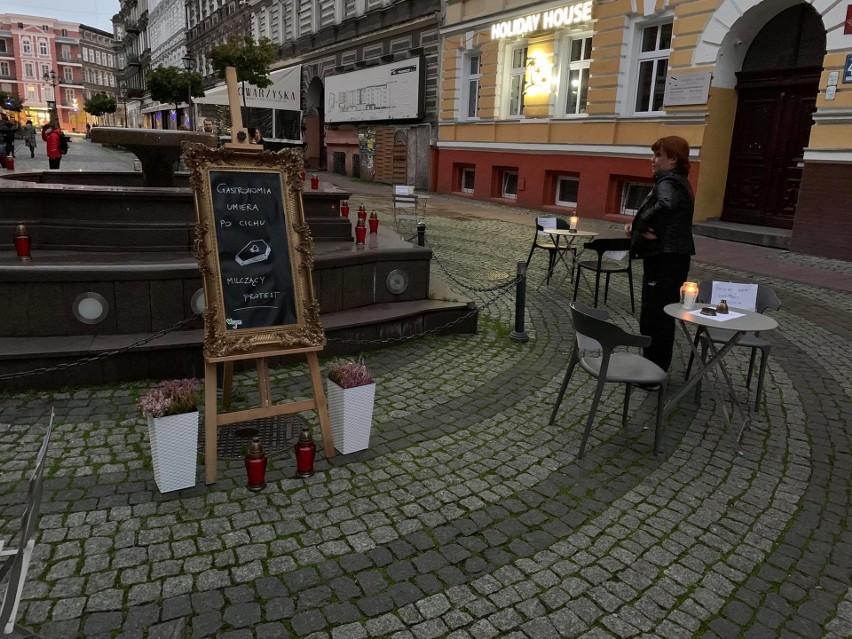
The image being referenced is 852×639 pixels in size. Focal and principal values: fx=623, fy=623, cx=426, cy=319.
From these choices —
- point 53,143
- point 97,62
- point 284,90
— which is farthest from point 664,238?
point 97,62

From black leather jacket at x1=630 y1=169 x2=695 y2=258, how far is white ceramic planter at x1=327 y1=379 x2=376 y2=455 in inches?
106

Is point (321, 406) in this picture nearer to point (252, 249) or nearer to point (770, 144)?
point (252, 249)

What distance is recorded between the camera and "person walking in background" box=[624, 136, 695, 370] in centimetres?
507

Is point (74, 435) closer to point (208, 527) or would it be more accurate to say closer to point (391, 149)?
point (208, 527)

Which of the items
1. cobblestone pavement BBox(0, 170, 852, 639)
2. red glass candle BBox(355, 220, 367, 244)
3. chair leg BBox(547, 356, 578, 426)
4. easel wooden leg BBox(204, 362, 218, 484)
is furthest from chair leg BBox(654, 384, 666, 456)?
red glass candle BBox(355, 220, 367, 244)

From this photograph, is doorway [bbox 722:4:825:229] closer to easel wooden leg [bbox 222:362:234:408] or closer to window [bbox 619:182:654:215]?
window [bbox 619:182:654:215]

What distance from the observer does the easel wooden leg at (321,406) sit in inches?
165

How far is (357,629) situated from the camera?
9.02 feet

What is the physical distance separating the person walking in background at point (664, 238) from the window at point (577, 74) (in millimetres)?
12579

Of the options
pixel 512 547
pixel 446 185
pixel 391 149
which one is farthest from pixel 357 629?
pixel 391 149

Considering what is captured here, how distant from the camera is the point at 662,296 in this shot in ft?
17.5

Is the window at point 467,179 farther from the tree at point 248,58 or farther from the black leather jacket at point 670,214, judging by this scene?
the black leather jacket at point 670,214

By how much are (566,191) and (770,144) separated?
576 centimetres

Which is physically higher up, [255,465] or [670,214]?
[670,214]
